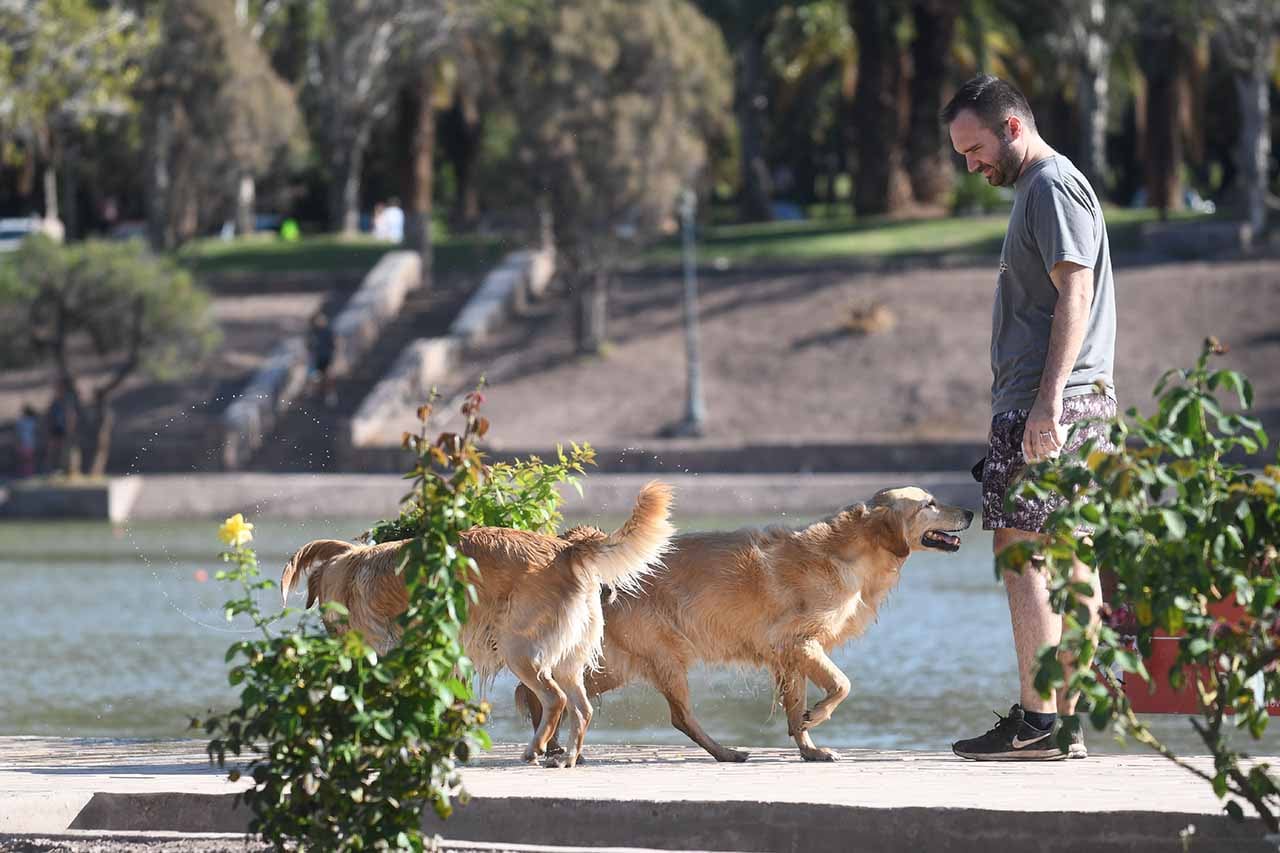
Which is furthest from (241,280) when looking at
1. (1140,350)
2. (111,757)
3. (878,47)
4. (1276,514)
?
(1276,514)

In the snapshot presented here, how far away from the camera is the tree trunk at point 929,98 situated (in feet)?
149

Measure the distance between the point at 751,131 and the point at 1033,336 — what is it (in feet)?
153

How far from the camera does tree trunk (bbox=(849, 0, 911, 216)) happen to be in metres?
46.1

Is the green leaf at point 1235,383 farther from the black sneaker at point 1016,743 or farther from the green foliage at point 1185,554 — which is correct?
the black sneaker at point 1016,743

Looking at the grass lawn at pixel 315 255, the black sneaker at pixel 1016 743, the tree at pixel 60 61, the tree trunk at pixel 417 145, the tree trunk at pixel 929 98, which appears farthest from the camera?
the tree trunk at pixel 417 145

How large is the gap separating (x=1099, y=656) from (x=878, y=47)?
141 ft

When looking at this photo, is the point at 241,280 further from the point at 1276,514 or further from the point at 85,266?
the point at 1276,514

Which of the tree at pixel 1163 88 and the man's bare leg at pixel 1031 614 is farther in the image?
the tree at pixel 1163 88

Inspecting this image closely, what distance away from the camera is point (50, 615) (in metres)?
17.6

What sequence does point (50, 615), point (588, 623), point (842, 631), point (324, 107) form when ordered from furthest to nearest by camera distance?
point (324, 107) → point (50, 615) → point (842, 631) → point (588, 623)

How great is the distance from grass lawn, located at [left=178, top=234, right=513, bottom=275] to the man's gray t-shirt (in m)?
38.1

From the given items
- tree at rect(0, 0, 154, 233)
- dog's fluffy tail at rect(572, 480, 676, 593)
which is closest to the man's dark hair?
dog's fluffy tail at rect(572, 480, 676, 593)

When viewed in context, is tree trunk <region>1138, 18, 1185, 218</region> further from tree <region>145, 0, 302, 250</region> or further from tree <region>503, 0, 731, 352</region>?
tree <region>145, 0, 302, 250</region>

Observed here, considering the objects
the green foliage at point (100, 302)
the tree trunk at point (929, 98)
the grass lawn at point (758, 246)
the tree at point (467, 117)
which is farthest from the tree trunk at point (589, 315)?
the tree trunk at point (929, 98)
